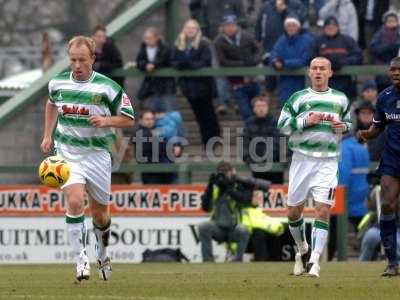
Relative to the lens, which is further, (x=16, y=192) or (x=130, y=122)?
(x=16, y=192)

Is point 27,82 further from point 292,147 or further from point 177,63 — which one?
point 292,147

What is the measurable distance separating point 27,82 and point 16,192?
301 inches

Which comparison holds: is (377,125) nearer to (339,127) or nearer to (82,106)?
(339,127)

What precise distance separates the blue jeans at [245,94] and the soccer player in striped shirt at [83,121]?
31.5ft

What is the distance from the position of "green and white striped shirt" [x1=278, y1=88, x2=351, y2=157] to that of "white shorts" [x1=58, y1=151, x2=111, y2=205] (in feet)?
7.05

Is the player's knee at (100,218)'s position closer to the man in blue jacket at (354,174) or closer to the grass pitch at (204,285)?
the grass pitch at (204,285)

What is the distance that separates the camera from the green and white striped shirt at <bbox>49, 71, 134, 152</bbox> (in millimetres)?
15031

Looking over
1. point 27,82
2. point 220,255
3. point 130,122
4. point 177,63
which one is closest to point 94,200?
point 130,122

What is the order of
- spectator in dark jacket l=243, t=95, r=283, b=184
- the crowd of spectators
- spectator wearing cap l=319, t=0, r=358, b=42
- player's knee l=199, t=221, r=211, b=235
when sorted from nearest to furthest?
player's knee l=199, t=221, r=211, b=235, spectator in dark jacket l=243, t=95, r=283, b=184, the crowd of spectators, spectator wearing cap l=319, t=0, r=358, b=42

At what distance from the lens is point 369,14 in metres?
24.9

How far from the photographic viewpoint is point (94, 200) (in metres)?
15.4

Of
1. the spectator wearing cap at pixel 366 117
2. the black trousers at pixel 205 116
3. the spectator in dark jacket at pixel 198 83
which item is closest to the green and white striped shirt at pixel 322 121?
the spectator wearing cap at pixel 366 117

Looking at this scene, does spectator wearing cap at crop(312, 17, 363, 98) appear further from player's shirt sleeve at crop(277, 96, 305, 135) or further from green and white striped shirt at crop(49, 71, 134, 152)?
green and white striped shirt at crop(49, 71, 134, 152)

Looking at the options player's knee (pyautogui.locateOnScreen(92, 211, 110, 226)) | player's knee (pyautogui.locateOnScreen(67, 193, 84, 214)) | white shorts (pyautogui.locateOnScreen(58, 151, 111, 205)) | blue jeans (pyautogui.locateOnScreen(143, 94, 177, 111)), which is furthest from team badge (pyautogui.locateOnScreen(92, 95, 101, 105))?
blue jeans (pyautogui.locateOnScreen(143, 94, 177, 111))
